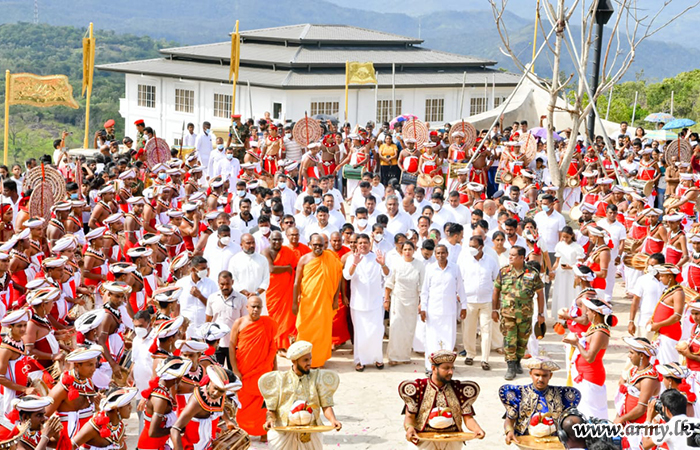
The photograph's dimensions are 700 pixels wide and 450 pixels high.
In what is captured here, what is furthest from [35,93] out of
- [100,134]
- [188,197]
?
[188,197]

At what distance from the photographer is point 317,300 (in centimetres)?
1094

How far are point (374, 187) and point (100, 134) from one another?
20.6 feet

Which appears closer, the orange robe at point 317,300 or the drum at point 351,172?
the orange robe at point 317,300

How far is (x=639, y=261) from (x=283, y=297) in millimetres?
5254

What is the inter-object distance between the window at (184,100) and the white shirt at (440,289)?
29.0 m

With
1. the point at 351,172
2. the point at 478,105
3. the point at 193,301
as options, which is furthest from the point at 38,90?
the point at 478,105

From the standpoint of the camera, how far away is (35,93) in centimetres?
1811

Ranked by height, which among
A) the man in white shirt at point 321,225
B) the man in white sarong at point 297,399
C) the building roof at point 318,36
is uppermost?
the building roof at point 318,36

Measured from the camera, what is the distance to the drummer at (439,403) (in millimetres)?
7113

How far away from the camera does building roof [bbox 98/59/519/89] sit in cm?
3484

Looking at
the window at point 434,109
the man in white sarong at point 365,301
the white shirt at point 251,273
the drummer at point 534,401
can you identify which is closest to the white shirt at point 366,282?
the man in white sarong at point 365,301

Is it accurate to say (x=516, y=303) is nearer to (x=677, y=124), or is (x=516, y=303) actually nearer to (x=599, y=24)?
(x=599, y=24)

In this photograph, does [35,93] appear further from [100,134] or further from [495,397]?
[495,397]

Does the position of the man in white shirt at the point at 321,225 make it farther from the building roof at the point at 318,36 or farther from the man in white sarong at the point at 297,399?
the building roof at the point at 318,36
